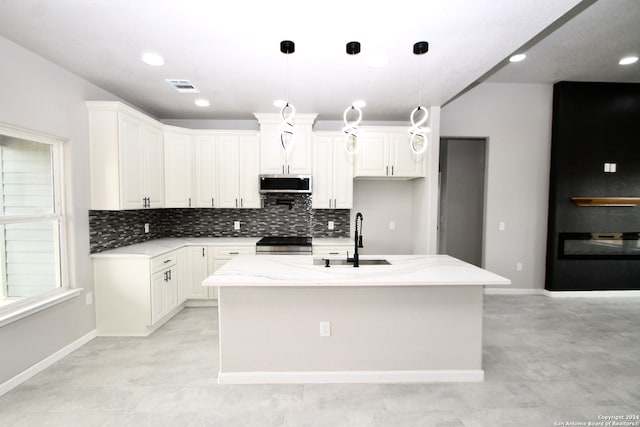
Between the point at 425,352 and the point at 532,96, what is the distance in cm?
421

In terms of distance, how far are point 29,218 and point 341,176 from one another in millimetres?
3339

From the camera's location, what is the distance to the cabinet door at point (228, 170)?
4234mm

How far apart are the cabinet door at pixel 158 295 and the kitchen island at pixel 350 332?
135 cm

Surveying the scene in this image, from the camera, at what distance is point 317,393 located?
88.0 inches

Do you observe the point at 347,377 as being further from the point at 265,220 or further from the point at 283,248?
the point at 265,220

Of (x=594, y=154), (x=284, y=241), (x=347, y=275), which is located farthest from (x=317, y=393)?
(x=594, y=154)

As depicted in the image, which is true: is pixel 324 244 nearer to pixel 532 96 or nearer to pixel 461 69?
pixel 461 69

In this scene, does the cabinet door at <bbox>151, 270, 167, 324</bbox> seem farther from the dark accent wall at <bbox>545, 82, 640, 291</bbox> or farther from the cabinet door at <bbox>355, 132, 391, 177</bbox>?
the dark accent wall at <bbox>545, 82, 640, 291</bbox>

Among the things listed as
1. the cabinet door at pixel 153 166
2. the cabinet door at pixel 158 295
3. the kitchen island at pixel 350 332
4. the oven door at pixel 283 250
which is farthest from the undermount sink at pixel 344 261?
the cabinet door at pixel 153 166

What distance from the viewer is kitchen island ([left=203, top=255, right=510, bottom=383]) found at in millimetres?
2357

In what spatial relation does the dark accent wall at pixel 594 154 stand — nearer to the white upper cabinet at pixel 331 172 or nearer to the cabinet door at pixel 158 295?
the white upper cabinet at pixel 331 172

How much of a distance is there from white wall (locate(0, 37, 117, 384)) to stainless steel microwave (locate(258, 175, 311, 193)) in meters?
1.99

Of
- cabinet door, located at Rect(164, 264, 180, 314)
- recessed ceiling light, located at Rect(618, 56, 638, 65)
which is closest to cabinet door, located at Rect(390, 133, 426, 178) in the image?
recessed ceiling light, located at Rect(618, 56, 638, 65)

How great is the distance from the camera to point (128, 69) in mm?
2850
